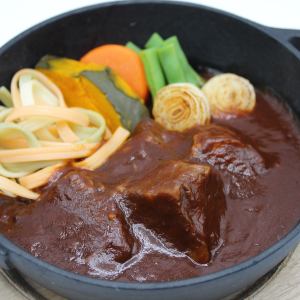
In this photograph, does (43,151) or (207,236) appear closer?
(207,236)

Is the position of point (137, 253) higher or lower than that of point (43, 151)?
lower

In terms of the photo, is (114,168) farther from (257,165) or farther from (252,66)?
(252,66)

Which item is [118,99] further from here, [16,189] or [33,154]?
[16,189]

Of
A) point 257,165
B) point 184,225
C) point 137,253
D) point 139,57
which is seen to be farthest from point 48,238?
point 139,57

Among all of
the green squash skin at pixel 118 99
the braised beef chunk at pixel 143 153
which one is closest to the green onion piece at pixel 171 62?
the green squash skin at pixel 118 99

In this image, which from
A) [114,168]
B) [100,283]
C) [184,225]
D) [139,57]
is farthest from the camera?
[139,57]

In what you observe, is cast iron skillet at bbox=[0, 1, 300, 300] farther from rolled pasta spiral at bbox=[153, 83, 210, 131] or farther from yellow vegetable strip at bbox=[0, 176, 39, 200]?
yellow vegetable strip at bbox=[0, 176, 39, 200]

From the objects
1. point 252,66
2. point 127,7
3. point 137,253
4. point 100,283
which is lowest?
point 137,253

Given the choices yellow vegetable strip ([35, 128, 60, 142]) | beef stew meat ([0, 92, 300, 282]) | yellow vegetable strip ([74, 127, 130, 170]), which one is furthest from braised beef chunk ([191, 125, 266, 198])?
yellow vegetable strip ([35, 128, 60, 142])
